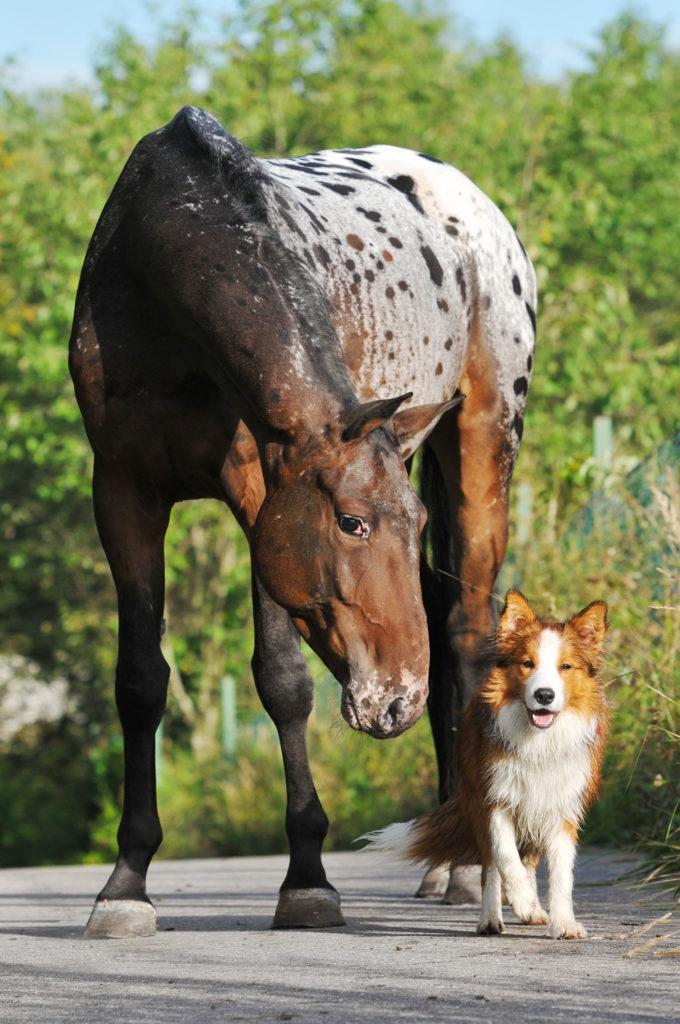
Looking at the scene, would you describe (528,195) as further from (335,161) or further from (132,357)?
(132,357)

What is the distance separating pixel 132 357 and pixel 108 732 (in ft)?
63.4

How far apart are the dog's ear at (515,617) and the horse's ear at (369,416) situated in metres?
0.82

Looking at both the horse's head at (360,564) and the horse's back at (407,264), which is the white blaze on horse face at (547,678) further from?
the horse's back at (407,264)

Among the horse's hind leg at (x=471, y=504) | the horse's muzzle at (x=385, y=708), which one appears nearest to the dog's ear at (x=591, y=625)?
the horse's muzzle at (x=385, y=708)

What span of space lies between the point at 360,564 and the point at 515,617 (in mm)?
775

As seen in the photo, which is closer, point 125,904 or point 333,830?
point 125,904

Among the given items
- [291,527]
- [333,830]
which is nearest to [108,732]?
[333,830]

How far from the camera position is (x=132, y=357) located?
542 cm

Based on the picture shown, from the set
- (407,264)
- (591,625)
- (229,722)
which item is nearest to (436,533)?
(407,264)

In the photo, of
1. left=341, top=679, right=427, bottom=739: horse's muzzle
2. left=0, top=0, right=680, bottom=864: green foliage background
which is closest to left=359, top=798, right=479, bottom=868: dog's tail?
left=341, top=679, right=427, bottom=739: horse's muzzle

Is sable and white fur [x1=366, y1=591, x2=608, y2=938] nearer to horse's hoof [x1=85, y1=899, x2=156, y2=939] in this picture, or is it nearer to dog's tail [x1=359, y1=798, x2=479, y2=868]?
dog's tail [x1=359, y1=798, x2=479, y2=868]

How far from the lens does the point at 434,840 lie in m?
5.34

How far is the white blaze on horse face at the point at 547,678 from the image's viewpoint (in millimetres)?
4730

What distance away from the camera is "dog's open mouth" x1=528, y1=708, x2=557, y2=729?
15.5 feet
